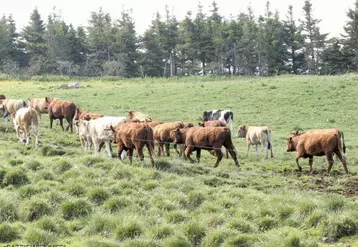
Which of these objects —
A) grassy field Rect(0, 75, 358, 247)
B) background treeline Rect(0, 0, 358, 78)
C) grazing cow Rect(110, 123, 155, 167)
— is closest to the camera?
grassy field Rect(0, 75, 358, 247)

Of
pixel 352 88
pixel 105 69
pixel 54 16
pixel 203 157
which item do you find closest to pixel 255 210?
pixel 203 157

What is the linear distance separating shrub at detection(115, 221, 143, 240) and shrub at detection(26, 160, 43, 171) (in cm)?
449

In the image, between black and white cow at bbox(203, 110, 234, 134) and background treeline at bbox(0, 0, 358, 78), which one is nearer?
black and white cow at bbox(203, 110, 234, 134)

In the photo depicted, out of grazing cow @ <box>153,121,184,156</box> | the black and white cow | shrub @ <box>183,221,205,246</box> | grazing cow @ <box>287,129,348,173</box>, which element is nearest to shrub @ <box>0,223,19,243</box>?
shrub @ <box>183,221,205,246</box>

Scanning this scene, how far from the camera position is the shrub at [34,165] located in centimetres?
1315

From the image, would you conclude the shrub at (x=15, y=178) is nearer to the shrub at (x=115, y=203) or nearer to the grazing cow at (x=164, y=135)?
the shrub at (x=115, y=203)

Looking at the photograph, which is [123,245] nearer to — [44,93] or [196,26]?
[44,93]

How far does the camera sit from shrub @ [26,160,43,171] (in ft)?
43.1

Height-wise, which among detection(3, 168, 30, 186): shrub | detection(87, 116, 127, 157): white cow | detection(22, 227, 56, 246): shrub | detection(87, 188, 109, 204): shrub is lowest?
detection(22, 227, 56, 246): shrub

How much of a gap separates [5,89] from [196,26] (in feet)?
134

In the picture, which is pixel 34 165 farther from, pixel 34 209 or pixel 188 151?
pixel 188 151

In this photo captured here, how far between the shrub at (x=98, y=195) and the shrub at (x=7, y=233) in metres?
2.16

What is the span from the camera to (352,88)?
3456cm

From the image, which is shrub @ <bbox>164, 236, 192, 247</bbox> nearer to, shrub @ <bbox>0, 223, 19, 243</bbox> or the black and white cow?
shrub @ <bbox>0, 223, 19, 243</bbox>
